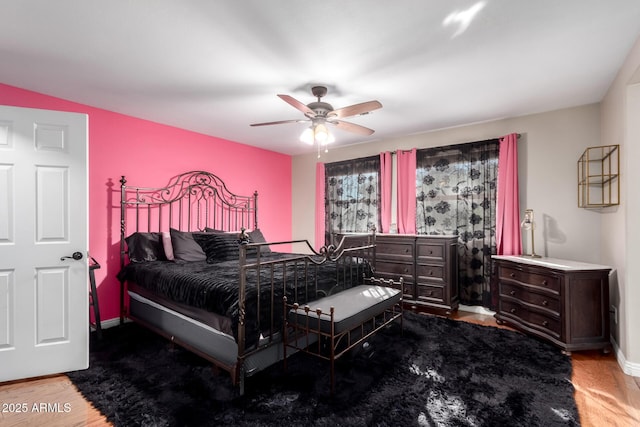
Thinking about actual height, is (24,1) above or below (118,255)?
above

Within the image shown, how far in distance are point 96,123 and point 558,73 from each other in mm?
4831

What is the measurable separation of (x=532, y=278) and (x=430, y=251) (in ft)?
3.90

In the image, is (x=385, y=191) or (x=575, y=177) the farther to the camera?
(x=385, y=191)

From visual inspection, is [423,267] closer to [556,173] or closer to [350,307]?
[556,173]

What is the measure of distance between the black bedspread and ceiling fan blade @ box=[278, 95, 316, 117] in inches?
53.1

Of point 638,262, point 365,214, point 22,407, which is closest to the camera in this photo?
point 22,407

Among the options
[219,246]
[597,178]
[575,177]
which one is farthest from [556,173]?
[219,246]

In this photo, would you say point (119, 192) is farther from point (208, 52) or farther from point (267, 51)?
point (267, 51)

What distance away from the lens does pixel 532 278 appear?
11.0 ft

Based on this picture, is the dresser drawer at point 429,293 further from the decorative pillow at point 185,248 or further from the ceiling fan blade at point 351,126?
the decorative pillow at point 185,248

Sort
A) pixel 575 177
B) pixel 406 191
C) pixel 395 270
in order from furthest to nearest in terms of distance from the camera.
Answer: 1. pixel 406 191
2. pixel 395 270
3. pixel 575 177

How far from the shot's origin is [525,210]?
395 cm

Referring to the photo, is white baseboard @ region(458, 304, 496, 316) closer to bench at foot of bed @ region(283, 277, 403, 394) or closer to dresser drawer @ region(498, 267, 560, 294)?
dresser drawer @ region(498, 267, 560, 294)

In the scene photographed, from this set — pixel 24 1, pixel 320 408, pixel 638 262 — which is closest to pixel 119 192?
pixel 24 1
